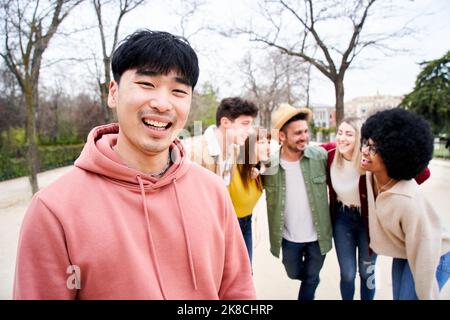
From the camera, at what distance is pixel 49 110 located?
21000mm

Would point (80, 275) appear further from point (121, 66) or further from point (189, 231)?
point (121, 66)

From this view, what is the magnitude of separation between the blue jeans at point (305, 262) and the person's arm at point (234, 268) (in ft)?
3.88

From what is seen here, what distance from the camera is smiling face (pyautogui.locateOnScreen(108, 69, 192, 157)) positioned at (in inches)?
42.2

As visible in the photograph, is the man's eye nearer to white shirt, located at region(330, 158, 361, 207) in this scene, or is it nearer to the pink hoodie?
the pink hoodie

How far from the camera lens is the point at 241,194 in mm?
2418

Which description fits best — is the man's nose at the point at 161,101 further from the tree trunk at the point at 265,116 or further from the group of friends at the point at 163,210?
the tree trunk at the point at 265,116

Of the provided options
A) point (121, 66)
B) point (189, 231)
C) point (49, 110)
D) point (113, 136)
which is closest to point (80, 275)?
point (189, 231)

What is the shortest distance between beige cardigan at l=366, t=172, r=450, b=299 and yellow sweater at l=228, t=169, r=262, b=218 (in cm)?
98

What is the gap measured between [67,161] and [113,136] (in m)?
14.1

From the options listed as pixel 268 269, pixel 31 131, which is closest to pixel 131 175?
pixel 268 269

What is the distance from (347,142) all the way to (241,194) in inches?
37.2

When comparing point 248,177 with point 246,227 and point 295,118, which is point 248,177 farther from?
point 295,118

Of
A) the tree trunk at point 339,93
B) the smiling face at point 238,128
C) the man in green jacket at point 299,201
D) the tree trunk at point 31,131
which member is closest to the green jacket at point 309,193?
the man in green jacket at point 299,201

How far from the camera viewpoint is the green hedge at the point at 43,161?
9.63m
